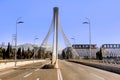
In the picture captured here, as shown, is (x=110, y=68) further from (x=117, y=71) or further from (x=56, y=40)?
(x=56, y=40)

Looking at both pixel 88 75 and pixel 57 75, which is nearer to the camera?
pixel 57 75

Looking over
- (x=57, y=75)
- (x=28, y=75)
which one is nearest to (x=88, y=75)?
(x=57, y=75)

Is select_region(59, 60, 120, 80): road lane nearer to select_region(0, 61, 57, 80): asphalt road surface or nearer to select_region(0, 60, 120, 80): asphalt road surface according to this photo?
select_region(0, 60, 120, 80): asphalt road surface

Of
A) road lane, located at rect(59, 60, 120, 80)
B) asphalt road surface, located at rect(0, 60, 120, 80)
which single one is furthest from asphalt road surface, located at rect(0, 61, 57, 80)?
road lane, located at rect(59, 60, 120, 80)

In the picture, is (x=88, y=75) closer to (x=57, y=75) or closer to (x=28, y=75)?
(x=57, y=75)

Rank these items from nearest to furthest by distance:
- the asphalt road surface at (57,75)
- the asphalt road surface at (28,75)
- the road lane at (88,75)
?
the asphalt road surface at (28,75) < the asphalt road surface at (57,75) < the road lane at (88,75)

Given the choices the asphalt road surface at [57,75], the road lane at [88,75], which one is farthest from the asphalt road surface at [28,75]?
the road lane at [88,75]

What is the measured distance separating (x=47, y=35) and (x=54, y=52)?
17966mm

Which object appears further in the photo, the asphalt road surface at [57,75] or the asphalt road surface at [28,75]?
the asphalt road surface at [57,75]

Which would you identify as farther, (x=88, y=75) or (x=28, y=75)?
(x=88, y=75)

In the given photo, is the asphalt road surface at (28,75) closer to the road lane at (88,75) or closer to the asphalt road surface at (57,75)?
the asphalt road surface at (57,75)

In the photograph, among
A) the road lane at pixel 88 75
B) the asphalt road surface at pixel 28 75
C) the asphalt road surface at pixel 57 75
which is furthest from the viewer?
the road lane at pixel 88 75

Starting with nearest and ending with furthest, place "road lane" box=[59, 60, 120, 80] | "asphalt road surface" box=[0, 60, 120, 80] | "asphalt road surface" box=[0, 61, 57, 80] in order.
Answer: "asphalt road surface" box=[0, 61, 57, 80] < "asphalt road surface" box=[0, 60, 120, 80] < "road lane" box=[59, 60, 120, 80]

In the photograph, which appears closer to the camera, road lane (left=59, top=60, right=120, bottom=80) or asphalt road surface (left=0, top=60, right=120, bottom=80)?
asphalt road surface (left=0, top=60, right=120, bottom=80)
